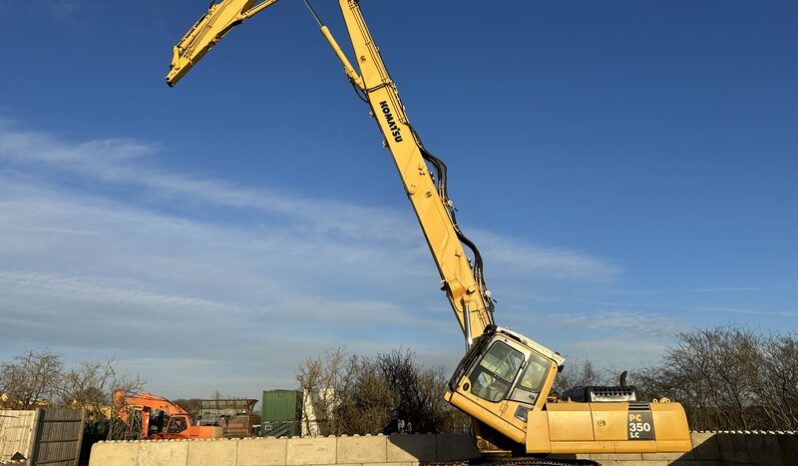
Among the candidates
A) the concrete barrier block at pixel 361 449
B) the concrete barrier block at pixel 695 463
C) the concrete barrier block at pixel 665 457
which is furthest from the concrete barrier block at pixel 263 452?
the concrete barrier block at pixel 695 463

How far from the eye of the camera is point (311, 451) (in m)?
13.7

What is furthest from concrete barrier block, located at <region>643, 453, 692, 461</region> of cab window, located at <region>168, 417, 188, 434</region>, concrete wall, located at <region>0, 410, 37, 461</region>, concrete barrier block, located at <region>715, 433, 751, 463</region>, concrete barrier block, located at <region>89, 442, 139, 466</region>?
cab window, located at <region>168, 417, 188, 434</region>

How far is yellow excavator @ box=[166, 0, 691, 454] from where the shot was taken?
31.0ft

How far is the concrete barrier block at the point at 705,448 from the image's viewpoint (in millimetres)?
12875

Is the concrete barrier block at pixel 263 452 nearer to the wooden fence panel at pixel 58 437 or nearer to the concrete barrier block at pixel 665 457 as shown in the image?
the wooden fence panel at pixel 58 437

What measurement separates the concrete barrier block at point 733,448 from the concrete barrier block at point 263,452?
10124 mm

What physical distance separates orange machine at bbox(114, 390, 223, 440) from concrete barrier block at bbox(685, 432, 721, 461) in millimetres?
19202

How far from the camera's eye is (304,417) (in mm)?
19875

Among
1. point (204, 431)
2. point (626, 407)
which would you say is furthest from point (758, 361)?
point (204, 431)

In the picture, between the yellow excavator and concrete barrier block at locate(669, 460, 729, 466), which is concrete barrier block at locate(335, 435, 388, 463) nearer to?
the yellow excavator

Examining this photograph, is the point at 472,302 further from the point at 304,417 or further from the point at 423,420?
the point at 304,417

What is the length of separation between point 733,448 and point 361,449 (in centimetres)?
846

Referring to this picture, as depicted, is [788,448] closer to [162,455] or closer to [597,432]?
[597,432]

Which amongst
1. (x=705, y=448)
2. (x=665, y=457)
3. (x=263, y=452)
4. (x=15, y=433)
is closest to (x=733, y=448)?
(x=705, y=448)
